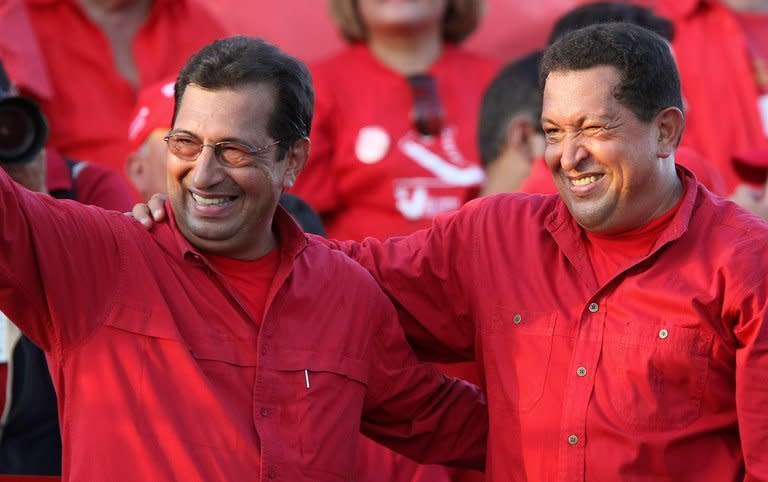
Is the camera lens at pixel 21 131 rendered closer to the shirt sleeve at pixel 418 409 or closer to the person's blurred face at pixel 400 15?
the shirt sleeve at pixel 418 409

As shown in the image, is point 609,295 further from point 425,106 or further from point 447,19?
point 447,19

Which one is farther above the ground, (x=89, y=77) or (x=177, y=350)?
(x=89, y=77)

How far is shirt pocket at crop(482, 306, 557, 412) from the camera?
3145mm

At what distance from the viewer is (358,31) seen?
19.3ft

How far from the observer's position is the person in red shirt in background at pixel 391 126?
17.8 ft

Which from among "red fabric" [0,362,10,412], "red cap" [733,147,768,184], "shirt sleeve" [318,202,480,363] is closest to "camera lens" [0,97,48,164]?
"red fabric" [0,362,10,412]

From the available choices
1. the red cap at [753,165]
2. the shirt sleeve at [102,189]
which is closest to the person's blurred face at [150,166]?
the shirt sleeve at [102,189]

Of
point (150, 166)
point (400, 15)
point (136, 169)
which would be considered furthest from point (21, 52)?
point (400, 15)

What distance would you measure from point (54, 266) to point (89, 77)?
2667mm

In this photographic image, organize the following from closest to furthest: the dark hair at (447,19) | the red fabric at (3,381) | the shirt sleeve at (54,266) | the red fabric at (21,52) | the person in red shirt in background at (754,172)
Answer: the shirt sleeve at (54,266) → the red fabric at (3,381) → the person in red shirt in background at (754,172) → the red fabric at (21,52) → the dark hair at (447,19)

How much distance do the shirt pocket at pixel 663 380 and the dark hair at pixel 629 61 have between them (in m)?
0.48

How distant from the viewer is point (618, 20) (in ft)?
16.0

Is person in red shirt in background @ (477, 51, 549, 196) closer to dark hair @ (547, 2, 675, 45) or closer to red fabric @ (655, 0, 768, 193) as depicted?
dark hair @ (547, 2, 675, 45)

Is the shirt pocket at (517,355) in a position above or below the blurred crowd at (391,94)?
below
